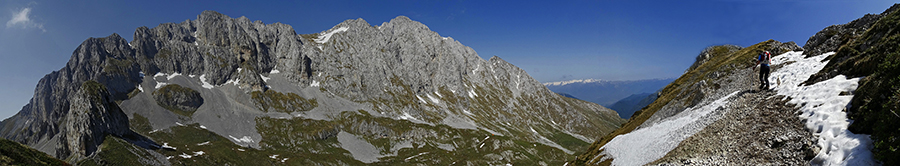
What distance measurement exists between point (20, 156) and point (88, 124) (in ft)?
476

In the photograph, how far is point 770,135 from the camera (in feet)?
86.0

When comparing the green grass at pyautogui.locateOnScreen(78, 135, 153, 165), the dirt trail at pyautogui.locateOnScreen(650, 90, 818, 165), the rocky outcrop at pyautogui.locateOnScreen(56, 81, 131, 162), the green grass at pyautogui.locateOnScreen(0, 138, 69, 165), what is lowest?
the dirt trail at pyautogui.locateOnScreen(650, 90, 818, 165)

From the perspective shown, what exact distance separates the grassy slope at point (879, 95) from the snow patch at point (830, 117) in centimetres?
55

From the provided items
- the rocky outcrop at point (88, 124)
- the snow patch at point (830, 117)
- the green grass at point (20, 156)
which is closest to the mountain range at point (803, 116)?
the snow patch at point (830, 117)

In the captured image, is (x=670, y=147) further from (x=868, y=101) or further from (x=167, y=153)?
(x=167, y=153)

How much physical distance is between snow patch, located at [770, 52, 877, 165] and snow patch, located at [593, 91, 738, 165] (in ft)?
25.3

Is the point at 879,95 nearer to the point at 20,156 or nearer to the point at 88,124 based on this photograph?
the point at 20,156

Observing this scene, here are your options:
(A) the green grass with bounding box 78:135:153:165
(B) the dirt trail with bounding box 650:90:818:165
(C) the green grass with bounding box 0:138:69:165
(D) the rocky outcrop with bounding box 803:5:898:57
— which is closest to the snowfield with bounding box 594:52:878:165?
(B) the dirt trail with bounding box 650:90:818:165

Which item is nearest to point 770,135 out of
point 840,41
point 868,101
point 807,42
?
point 868,101

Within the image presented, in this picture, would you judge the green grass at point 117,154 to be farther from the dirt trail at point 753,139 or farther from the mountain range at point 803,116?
the dirt trail at point 753,139

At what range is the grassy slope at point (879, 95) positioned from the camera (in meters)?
17.2

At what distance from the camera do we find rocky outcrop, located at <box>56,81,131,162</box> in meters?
151

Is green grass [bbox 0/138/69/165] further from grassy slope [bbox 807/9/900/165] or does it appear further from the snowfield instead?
grassy slope [bbox 807/9/900/165]

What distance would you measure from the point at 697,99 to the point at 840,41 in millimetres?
17390
